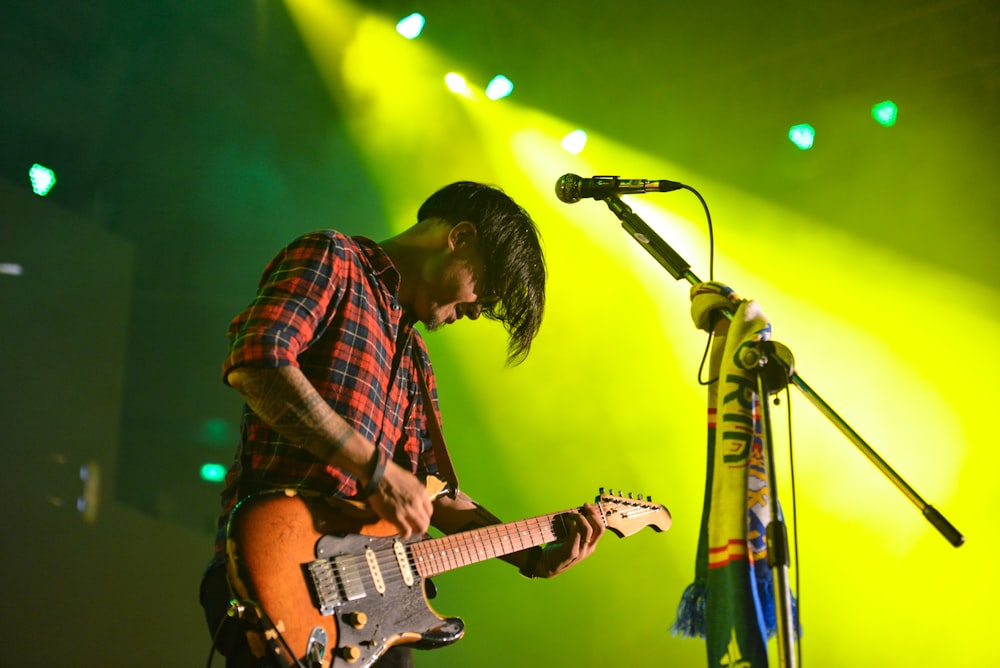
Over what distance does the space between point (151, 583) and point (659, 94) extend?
13.4 feet

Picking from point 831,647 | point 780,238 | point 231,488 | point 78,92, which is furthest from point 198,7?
point 831,647

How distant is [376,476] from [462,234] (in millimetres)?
929

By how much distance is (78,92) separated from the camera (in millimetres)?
3688

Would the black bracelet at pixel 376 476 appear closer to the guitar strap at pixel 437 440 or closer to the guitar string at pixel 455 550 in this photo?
the guitar string at pixel 455 550

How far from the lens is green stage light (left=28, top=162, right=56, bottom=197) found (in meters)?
3.51

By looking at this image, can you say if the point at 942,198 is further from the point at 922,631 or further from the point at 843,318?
the point at 922,631

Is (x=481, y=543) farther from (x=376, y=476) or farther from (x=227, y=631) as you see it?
(x=227, y=631)

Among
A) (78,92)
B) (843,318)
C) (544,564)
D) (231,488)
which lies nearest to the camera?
(231,488)

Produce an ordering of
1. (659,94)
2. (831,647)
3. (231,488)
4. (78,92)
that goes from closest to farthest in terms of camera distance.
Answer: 1. (231,488)
2. (78,92)
3. (831,647)
4. (659,94)

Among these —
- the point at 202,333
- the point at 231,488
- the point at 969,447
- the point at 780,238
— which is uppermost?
the point at 780,238

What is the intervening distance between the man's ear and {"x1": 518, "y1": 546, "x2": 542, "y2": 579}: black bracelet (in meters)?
1.03

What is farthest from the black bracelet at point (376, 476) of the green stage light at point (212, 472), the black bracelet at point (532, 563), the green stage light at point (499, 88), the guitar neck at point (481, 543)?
the green stage light at point (499, 88)

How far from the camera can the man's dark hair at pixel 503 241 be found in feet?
7.97

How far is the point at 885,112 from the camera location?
4812 millimetres
